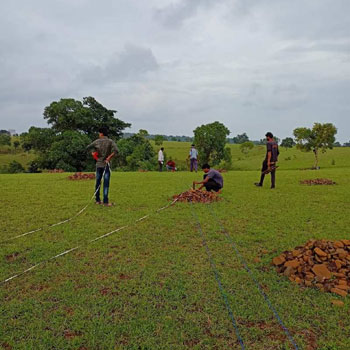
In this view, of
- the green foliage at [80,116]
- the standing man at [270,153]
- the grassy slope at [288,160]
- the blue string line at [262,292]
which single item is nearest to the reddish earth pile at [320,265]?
the blue string line at [262,292]

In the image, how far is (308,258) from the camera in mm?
4094

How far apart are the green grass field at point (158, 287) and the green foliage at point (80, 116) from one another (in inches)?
1089

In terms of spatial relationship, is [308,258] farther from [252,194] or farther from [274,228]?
[252,194]

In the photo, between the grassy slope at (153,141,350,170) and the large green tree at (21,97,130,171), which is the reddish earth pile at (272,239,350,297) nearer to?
the large green tree at (21,97,130,171)

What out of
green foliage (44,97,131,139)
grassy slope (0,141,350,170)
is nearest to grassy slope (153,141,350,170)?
grassy slope (0,141,350,170)

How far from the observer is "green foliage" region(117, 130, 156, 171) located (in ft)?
108

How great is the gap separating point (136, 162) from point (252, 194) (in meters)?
23.7

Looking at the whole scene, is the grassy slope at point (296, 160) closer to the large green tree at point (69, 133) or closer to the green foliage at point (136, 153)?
the green foliage at point (136, 153)

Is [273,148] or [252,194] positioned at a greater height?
[273,148]

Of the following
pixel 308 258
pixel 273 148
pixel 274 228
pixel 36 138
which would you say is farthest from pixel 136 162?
pixel 308 258

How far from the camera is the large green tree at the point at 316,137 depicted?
3531 centimetres

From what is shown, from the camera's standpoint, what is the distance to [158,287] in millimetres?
3666

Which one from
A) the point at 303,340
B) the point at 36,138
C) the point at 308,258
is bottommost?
the point at 303,340

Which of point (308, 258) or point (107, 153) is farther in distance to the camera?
point (107, 153)
